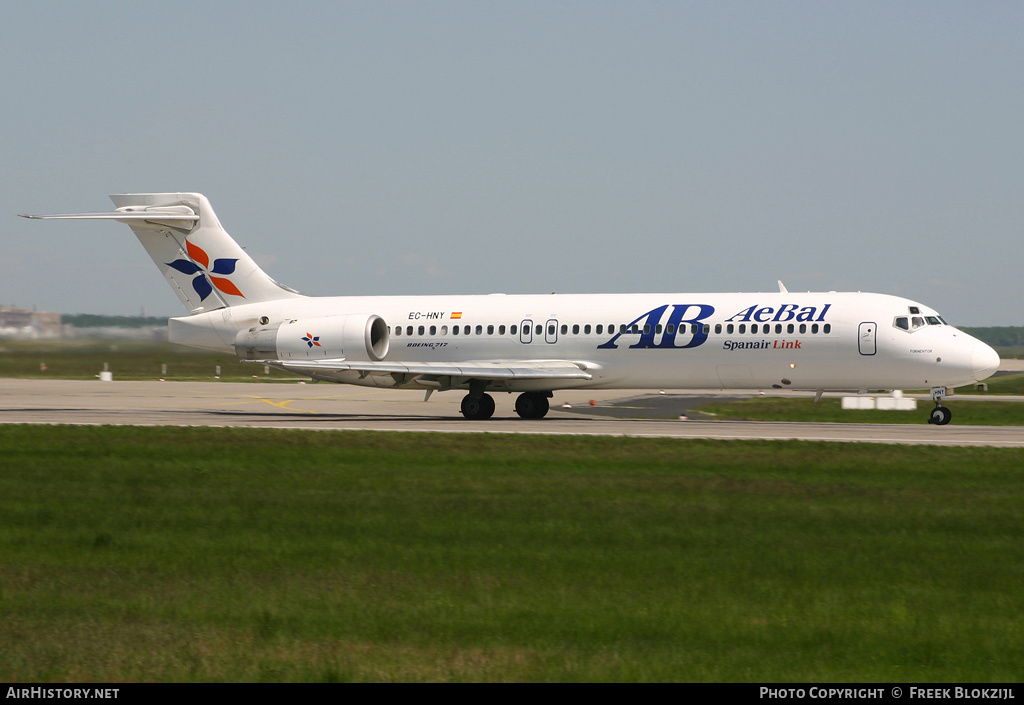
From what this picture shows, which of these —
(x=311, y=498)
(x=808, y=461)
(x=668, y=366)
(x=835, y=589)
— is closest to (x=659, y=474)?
(x=808, y=461)

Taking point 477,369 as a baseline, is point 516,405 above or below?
below

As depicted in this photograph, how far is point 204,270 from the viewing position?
3769 cm

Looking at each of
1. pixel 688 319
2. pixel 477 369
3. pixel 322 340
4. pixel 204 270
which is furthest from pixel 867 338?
pixel 204 270

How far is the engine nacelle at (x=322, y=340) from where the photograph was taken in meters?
34.9

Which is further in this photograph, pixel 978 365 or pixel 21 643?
pixel 978 365

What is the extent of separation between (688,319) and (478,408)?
7.04 m

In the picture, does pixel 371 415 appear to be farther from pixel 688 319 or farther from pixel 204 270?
pixel 688 319

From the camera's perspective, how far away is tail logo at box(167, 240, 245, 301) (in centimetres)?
3759

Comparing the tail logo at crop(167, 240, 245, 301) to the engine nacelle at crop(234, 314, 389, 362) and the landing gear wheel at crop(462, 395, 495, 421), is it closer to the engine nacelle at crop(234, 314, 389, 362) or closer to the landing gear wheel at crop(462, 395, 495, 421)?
the engine nacelle at crop(234, 314, 389, 362)

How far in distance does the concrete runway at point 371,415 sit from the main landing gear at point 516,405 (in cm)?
35

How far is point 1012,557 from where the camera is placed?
11172 millimetres

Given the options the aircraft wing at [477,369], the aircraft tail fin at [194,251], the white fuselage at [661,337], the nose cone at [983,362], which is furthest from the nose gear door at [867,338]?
the aircraft tail fin at [194,251]
